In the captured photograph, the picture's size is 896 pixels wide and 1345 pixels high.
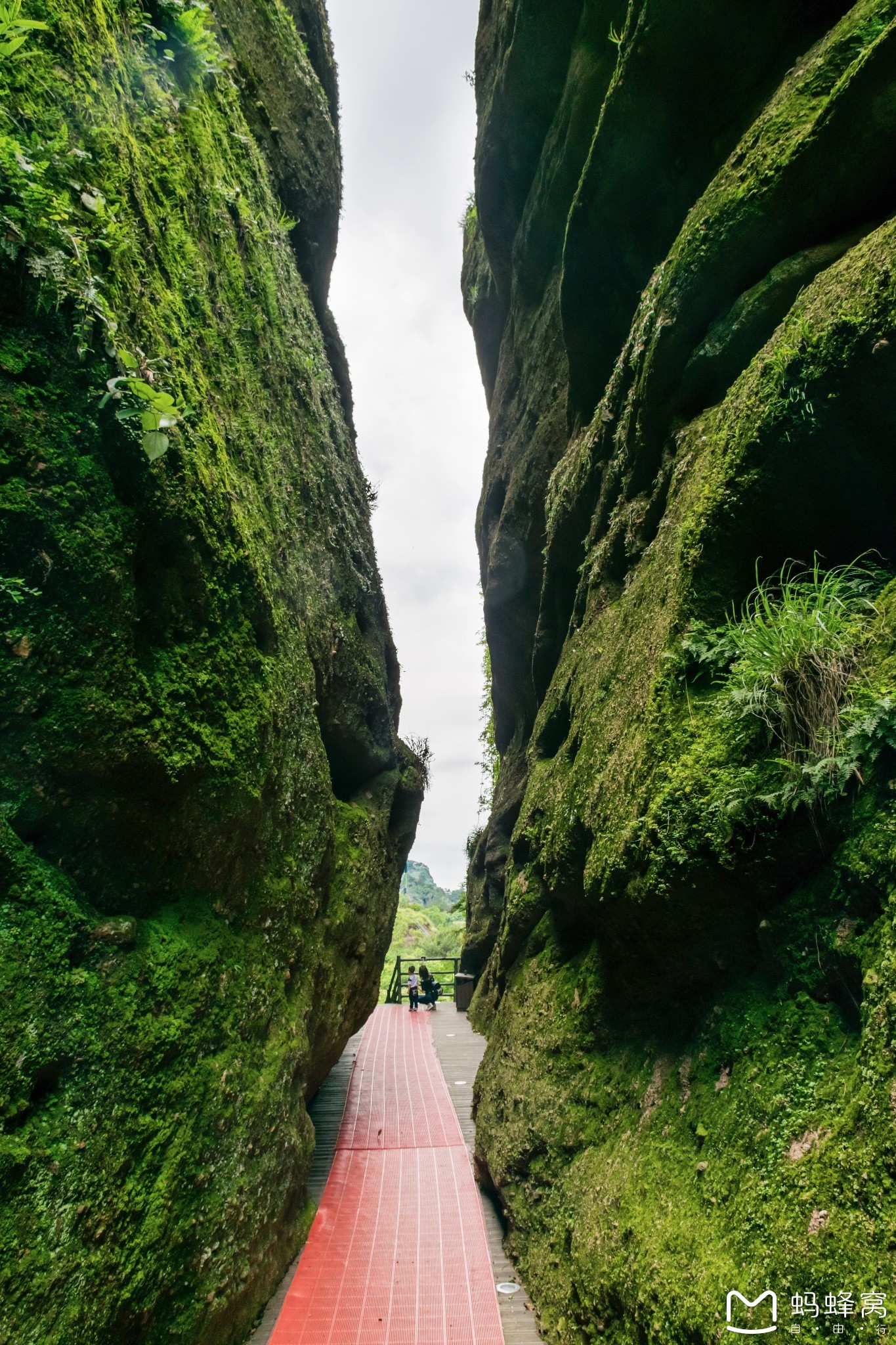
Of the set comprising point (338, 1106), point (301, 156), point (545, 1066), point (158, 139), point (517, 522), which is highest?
point (301, 156)

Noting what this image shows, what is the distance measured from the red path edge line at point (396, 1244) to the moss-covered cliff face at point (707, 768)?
1.76 feet

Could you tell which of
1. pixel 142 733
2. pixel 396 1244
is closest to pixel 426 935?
pixel 396 1244

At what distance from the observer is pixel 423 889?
429 feet

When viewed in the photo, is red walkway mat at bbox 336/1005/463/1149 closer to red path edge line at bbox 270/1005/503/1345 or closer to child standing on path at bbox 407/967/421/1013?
red path edge line at bbox 270/1005/503/1345

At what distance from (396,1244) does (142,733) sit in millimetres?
4962

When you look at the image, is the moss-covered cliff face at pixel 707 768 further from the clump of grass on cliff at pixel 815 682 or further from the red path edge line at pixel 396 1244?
the red path edge line at pixel 396 1244

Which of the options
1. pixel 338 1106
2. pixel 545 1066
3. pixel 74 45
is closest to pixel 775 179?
pixel 74 45

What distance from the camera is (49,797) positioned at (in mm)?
3000

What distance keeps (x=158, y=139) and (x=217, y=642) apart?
3.85 meters

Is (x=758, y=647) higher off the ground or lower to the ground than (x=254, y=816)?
higher

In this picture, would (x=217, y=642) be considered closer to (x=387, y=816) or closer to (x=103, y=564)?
(x=103, y=564)

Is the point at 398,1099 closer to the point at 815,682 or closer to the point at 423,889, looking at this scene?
the point at 815,682

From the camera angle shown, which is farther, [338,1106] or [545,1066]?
[338,1106]

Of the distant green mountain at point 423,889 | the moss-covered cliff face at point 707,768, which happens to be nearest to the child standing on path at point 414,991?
the moss-covered cliff face at point 707,768
